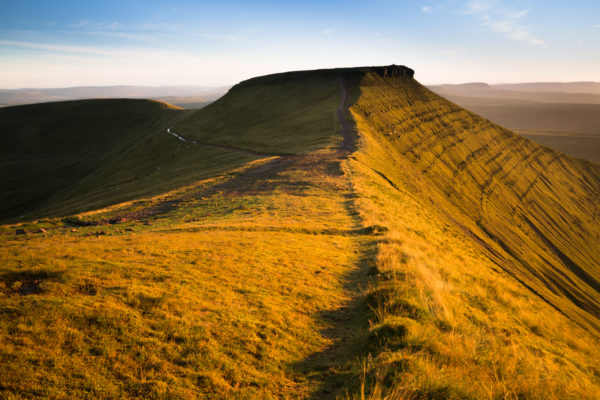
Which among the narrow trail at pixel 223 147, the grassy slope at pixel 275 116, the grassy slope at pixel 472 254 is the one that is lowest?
the grassy slope at pixel 472 254

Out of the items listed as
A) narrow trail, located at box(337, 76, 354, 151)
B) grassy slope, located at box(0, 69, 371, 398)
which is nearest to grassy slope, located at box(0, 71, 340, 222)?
narrow trail, located at box(337, 76, 354, 151)

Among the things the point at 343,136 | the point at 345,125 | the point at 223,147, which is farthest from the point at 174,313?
the point at 345,125

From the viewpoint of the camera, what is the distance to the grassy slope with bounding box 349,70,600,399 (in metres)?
6.11

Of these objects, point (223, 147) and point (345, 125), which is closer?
point (345, 125)

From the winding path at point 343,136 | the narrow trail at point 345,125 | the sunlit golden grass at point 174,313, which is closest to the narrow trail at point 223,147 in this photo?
the winding path at point 343,136

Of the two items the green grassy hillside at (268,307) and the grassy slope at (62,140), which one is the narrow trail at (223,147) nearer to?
the green grassy hillside at (268,307)

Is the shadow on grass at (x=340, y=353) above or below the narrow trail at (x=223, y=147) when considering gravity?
below

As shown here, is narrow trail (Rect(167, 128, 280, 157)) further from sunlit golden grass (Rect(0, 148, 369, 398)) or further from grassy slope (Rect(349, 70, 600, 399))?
sunlit golden grass (Rect(0, 148, 369, 398))

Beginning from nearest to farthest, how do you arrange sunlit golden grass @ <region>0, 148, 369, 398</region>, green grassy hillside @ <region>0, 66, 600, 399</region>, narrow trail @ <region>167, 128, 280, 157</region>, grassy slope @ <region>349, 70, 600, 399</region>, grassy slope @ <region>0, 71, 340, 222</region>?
sunlit golden grass @ <region>0, 148, 369, 398</region> < green grassy hillside @ <region>0, 66, 600, 399</region> < grassy slope @ <region>349, 70, 600, 399</region> < narrow trail @ <region>167, 128, 280, 157</region> < grassy slope @ <region>0, 71, 340, 222</region>

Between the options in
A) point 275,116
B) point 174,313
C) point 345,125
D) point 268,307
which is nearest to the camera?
point 174,313

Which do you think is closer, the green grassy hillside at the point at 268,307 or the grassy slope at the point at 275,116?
the green grassy hillside at the point at 268,307

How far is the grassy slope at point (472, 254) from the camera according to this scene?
6105mm

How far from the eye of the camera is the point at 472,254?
82.8 feet

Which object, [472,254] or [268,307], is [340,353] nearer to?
[268,307]
